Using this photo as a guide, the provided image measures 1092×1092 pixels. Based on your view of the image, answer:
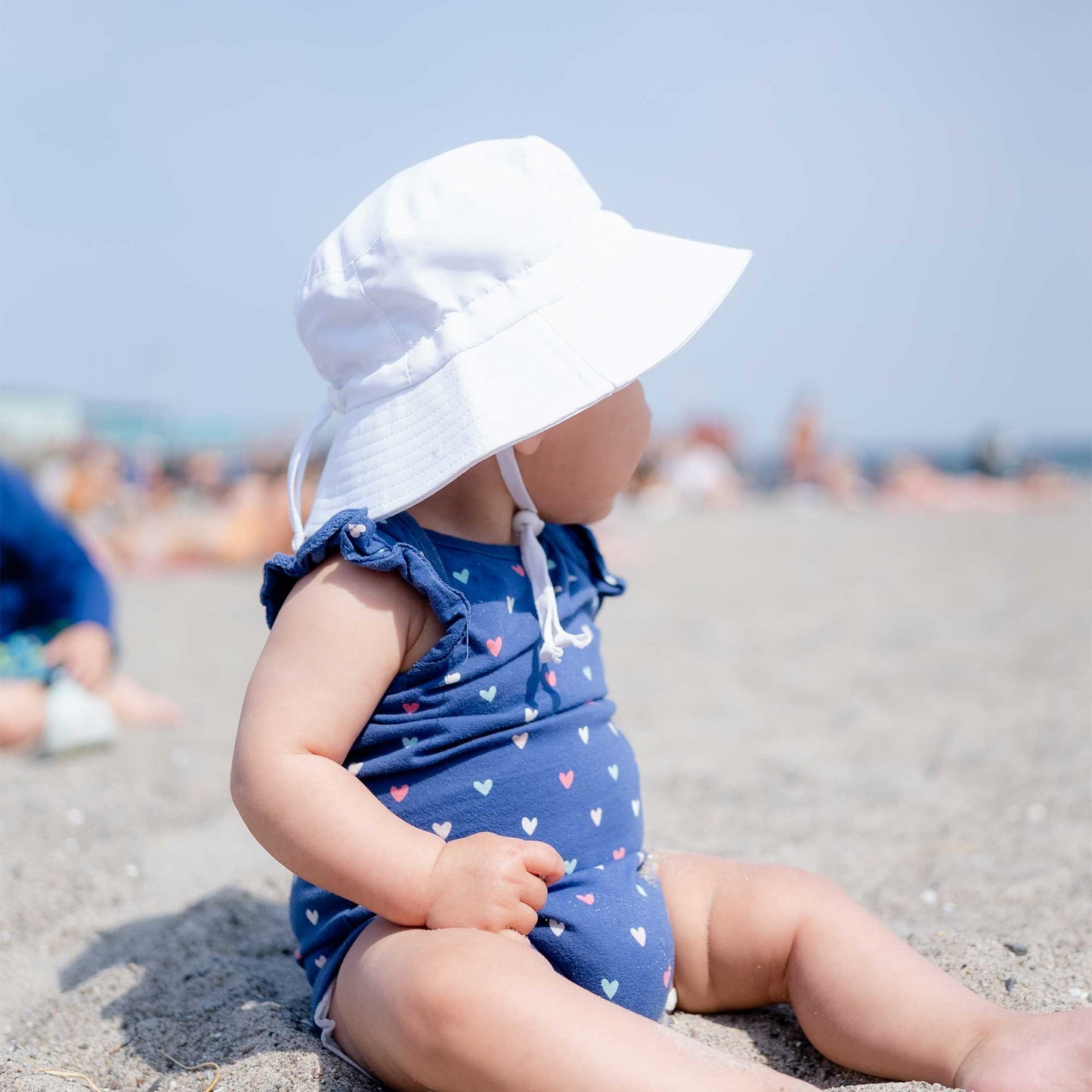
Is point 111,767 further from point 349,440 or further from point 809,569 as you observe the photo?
point 809,569

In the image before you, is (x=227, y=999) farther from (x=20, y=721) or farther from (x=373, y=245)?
(x=20, y=721)

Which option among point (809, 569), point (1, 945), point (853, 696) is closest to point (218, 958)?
point (1, 945)

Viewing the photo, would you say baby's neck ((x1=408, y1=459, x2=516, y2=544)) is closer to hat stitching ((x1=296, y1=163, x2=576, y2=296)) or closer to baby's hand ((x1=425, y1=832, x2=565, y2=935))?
hat stitching ((x1=296, y1=163, x2=576, y2=296))

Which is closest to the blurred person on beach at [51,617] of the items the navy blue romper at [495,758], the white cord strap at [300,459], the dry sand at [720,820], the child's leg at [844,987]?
the dry sand at [720,820]

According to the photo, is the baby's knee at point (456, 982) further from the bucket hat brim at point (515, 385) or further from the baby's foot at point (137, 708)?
the baby's foot at point (137, 708)

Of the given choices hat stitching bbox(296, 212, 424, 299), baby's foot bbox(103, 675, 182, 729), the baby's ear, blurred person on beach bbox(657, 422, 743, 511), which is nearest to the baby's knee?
the baby's ear

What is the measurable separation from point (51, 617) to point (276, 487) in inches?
224

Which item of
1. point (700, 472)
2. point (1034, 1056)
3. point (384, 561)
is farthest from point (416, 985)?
point (700, 472)

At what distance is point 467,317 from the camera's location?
4.75 ft

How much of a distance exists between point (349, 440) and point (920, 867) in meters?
1.46

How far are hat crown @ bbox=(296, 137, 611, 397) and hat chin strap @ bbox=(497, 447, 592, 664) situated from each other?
0.20m

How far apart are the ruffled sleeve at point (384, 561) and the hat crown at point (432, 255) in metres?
0.19

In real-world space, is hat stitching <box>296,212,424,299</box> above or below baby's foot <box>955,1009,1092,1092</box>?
above

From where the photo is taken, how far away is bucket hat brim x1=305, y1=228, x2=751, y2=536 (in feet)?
4.56
